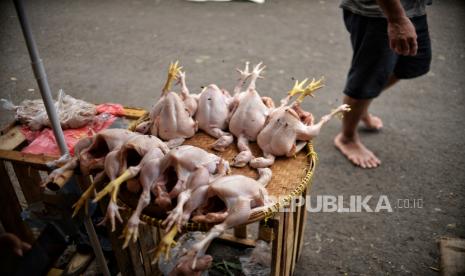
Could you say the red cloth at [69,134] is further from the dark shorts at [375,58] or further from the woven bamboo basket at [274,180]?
the dark shorts at [375,58]

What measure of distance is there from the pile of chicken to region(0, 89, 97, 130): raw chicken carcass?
588 mm

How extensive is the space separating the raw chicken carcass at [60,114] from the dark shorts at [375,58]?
1.75m

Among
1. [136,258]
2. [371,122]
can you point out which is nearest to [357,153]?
[371,122]

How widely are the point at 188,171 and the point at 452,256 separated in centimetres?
172

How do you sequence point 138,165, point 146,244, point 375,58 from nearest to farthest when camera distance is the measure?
point 138,165 < point 146,244 < point 375,58

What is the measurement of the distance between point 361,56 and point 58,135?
6.34ft

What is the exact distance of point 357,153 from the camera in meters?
3.09

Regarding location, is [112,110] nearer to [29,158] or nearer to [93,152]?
[29,158]

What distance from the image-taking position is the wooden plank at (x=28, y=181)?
206 cm

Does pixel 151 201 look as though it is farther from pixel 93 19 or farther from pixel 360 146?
pixel 93 19

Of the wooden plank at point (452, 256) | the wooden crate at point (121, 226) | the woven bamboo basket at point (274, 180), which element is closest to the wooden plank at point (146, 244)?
the wooden crate at point (121, 226)

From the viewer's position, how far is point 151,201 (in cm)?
152

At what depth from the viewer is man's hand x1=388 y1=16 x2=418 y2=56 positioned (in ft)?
6.88

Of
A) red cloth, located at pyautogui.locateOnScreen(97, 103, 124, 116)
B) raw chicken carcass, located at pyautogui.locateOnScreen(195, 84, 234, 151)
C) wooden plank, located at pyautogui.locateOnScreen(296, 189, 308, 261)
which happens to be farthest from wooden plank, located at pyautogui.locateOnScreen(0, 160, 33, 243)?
wooden plank, located at pyautogui.locateOnScreen(296, 189, 308, 261)
